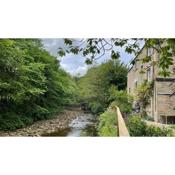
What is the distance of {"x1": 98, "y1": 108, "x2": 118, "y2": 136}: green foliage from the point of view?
162 inches

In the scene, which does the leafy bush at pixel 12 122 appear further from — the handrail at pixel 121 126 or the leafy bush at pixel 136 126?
the leafy bush at pixel 136 126

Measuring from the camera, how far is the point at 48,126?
4422 millimetres

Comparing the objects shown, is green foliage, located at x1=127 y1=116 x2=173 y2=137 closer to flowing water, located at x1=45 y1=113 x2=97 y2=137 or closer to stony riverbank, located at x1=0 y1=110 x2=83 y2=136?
flowing water, located at x1=45 y1=113 x2=97 y2=137

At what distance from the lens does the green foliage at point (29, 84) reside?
4.37 metres

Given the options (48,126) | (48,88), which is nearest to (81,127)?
(48,126)

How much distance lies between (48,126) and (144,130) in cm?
110

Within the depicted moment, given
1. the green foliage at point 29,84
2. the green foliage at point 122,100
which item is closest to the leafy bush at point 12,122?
the green foliage at point 29,84

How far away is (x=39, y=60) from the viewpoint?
459cm

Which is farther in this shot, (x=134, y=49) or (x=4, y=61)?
(x=4, y=61)

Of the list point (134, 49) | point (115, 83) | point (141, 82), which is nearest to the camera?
point (134, 49)
